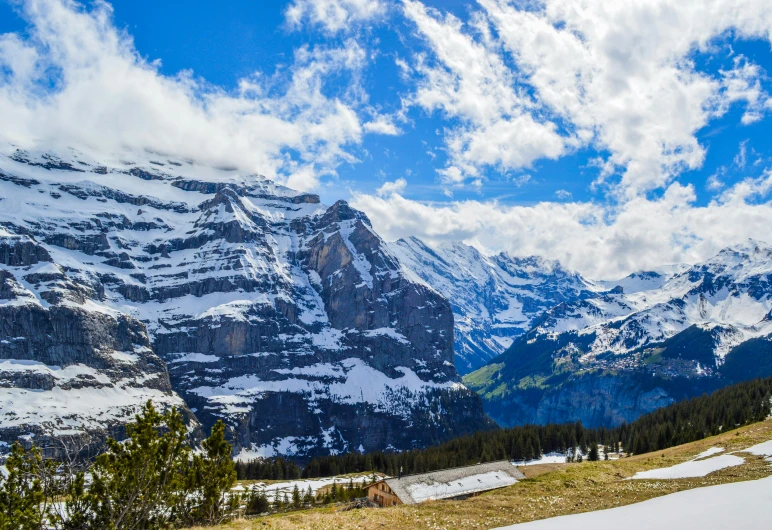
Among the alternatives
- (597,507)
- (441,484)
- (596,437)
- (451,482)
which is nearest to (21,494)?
(597,507)

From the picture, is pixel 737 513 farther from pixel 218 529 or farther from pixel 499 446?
pixel 499 446

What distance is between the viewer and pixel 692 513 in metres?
33.5

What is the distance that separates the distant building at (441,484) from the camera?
77438 millimetres

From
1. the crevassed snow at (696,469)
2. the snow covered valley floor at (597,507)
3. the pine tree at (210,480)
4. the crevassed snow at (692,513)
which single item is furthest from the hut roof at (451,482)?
the crevassed snow at (692,513)

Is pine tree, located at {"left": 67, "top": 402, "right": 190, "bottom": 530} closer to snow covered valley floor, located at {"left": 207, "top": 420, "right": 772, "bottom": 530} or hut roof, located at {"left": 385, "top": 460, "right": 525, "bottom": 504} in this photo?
snow covered valley floor, located at {"left": 207, "top": 420, "right": 772, "bottom": 530}

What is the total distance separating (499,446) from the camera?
164m

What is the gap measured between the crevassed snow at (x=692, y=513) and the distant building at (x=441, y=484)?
3912cm

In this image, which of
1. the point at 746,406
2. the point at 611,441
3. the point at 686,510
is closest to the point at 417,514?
the point at 686,510

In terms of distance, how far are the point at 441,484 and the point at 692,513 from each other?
51499 millimetres

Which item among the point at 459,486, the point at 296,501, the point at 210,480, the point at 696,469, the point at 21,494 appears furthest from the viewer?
the point at 296,501

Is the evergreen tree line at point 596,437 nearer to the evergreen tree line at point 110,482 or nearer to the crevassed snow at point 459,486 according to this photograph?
the crevassed snow at point 459,486

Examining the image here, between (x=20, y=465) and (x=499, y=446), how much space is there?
481 ft

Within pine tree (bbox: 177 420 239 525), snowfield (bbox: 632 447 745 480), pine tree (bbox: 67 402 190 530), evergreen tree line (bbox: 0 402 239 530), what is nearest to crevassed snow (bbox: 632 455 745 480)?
snowfield (bbox: 632 447 745 480)

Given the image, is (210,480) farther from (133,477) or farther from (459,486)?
(459,486)
